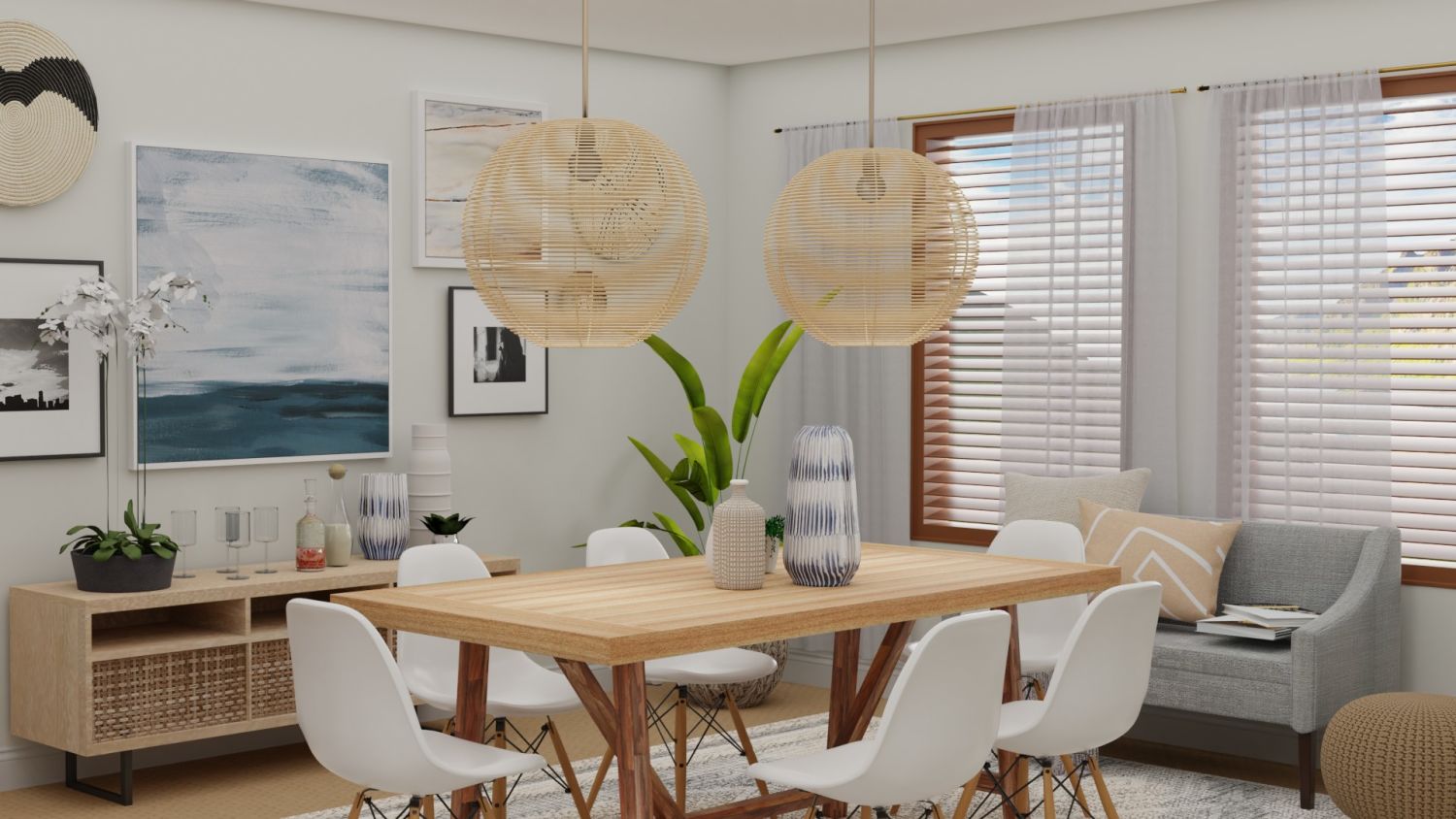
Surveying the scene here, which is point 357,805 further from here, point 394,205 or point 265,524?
point 394,205

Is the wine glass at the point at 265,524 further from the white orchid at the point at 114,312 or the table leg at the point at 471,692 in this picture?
the table leg at the point at 471,692

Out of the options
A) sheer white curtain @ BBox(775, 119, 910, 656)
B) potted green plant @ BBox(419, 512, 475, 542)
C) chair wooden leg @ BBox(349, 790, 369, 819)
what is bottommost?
chair wooden leg @ BBox(349, 790, 369, 819)

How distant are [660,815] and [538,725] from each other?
2121 millimetres

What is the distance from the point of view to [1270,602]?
5.62m

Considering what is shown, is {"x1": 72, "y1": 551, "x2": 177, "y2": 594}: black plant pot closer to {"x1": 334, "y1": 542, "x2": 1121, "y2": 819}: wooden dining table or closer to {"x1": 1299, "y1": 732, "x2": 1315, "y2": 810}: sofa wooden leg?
{"x1": 334, "y1": 542, "x2": 1121, "y2": 819}: wooden dining table

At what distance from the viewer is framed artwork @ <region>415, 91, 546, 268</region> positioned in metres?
6.32

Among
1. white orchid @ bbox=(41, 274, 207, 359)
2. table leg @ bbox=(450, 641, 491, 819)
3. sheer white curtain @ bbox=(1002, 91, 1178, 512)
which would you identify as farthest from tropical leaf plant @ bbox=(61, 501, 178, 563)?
sheer white curtain @ bbox=(1002, 91, 1178, 512)

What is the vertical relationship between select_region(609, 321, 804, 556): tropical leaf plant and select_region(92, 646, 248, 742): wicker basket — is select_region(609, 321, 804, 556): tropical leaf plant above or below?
above

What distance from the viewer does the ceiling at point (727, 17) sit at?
5980mm

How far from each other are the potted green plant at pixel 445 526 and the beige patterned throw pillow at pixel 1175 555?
2.30 m

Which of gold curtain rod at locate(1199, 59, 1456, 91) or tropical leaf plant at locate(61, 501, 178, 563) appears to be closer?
tropical leaf plant at locate(61, 501, 178, 563)

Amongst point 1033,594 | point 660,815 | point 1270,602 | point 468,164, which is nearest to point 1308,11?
point 1270,602

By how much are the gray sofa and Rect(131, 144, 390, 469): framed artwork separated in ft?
9.98

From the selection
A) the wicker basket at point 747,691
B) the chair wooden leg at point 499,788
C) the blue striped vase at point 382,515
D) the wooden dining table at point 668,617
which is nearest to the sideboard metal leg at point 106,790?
the blue striped vase at point 382,515
